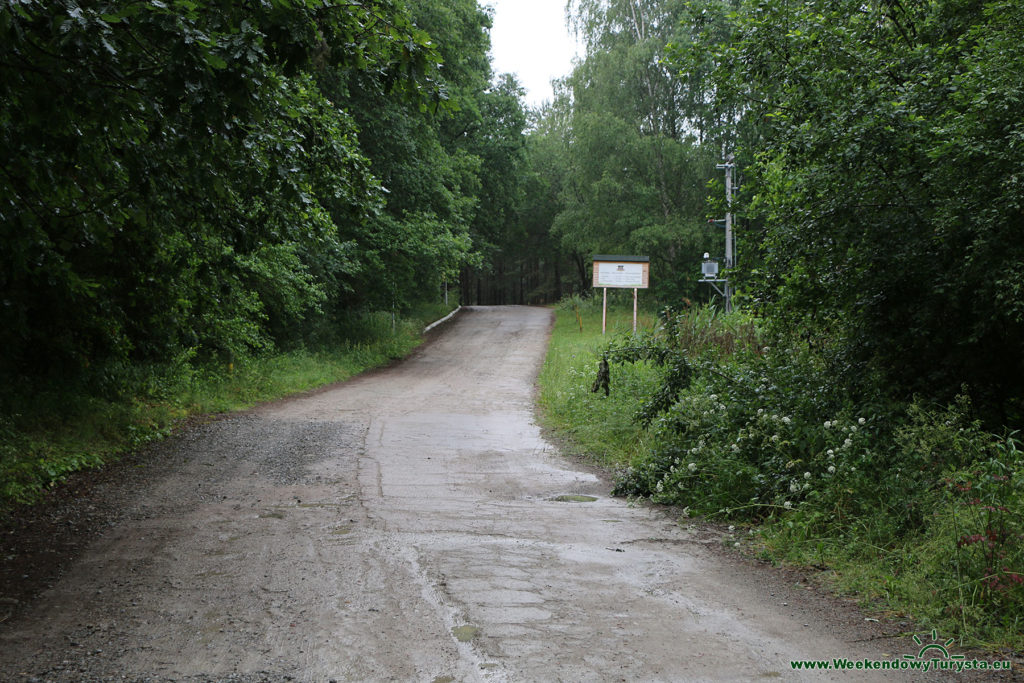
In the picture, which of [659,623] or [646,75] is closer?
[659,623]

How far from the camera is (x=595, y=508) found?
7727mm

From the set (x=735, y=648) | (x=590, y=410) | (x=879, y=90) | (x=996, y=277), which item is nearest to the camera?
(x=735, y=648)

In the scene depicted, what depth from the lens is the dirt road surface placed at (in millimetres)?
3924

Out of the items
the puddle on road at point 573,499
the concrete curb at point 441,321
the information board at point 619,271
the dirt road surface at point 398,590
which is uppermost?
the information board at point 619,271

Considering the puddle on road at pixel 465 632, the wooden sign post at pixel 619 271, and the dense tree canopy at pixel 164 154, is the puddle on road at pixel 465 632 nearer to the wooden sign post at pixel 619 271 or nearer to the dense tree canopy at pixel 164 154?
the dense tree canopy at pixel 164 154

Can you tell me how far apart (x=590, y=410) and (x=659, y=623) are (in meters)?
8.85

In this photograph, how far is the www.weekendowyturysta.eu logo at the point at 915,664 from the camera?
3.97 m

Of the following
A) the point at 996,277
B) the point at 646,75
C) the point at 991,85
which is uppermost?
the point at 646,75

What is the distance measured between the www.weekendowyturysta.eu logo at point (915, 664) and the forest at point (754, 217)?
15.4 inches

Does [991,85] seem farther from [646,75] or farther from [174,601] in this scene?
[646,75]

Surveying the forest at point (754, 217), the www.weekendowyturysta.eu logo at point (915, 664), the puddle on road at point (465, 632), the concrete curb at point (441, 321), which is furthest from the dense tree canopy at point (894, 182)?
the concrete curb at point (441, 321)

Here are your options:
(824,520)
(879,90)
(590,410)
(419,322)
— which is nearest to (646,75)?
(419,322)

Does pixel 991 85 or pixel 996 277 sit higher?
pixel 991 85

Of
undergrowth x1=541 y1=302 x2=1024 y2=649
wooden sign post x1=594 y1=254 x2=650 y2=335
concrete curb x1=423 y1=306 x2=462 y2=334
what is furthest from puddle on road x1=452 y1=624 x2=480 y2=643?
concrete curb x1=423 y1=306 x2=462 y2=334
